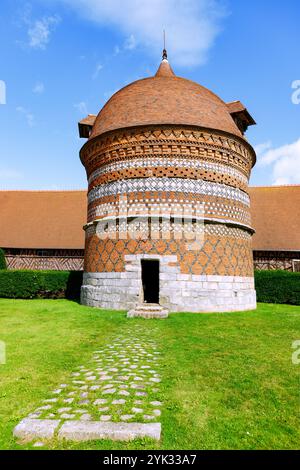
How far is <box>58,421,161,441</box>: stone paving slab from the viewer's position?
2.96m

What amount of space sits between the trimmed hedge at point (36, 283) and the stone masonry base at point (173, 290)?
4.53 metres

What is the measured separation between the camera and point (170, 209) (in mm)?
11086

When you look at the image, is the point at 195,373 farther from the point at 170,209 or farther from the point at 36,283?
the point at 36,283

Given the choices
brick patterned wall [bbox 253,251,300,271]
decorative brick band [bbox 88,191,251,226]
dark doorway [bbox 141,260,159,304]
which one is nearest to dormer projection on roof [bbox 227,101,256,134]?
decorative brick band [bbox 88,191,251,226]

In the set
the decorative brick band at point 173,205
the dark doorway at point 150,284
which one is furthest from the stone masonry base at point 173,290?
the dark doorway at point 150,284

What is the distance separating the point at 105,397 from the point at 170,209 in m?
7.87

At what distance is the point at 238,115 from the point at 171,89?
11.8ft

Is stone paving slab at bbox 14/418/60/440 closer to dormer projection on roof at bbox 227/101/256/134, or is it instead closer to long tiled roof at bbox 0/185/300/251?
dormer projection on roof at bbox 227/101/256/134

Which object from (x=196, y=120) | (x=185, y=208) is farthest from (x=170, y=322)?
(x=196, y=120)

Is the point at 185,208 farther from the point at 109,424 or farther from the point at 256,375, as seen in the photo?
the point at 109,424

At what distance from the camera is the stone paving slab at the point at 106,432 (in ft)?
9.72

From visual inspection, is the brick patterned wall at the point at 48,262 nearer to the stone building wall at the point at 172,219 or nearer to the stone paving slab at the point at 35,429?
the stone building wall at the point at 172,219

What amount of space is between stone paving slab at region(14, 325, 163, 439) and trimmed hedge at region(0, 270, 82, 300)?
33.9ft

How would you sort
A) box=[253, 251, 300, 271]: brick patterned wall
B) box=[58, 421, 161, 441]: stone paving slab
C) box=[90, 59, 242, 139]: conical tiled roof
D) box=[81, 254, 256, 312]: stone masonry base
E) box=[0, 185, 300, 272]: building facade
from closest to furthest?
box=[58, 421, 161, 441]: stone paving slab < box=[81, 254, 256, 312]: stone masonry base < box=[90, 59, 242, 139]: conical tiled roof < box=[253, 251, 300, 271]: brick patterned wall < box=[0, 185, 300, 272]: building facade
